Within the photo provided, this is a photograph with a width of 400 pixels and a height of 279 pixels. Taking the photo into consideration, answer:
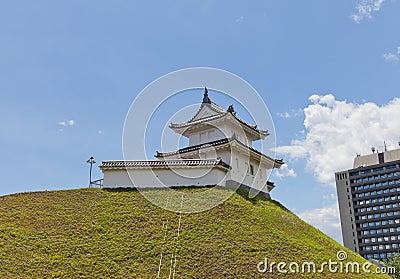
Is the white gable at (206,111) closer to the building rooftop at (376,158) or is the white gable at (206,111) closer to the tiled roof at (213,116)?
the tiled roof at (213,116)

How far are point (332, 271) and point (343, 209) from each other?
7255 cm

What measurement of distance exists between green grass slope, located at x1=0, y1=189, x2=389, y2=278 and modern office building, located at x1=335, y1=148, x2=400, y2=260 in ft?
215

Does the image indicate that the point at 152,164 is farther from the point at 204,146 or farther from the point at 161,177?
the point at 204,146

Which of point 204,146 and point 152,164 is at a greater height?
point 204,146

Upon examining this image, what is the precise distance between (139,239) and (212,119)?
15595mm

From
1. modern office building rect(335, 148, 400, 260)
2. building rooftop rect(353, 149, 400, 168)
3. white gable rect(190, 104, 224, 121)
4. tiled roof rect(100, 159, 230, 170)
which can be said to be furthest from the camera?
building rooftop rect(353, 149, 400, 168)

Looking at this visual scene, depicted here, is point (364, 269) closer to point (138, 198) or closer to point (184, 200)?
point (184, 200)

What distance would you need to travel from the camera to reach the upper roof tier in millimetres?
34250

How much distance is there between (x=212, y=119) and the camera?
112 feet

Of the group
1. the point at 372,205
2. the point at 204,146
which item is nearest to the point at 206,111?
the point at 204,146

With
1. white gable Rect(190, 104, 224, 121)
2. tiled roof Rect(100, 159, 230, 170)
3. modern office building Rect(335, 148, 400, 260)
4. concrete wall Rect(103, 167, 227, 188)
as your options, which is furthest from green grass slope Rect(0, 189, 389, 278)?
modern office building Rect(335, 148, 400, 260)

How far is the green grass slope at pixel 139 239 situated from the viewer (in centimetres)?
1861

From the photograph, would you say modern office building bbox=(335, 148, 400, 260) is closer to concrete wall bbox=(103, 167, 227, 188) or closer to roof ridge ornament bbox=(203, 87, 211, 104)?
roof ridge ornament bbox=(203, 87, 211, 104)

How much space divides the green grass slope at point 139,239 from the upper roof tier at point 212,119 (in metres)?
9.42
